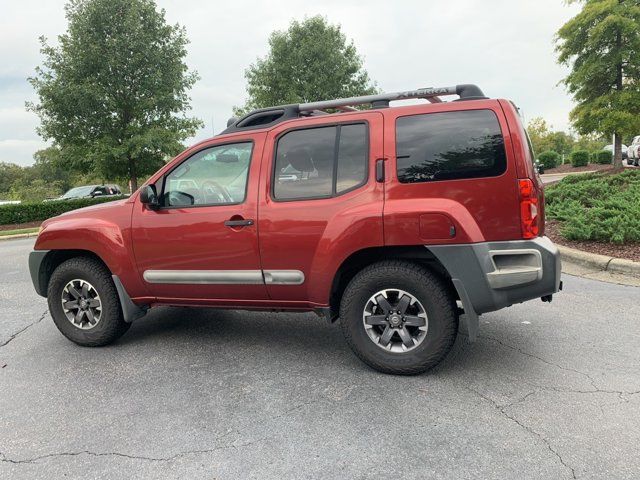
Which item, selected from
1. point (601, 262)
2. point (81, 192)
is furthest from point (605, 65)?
point (81, 192)

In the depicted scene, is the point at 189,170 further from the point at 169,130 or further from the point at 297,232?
the point at 169,130

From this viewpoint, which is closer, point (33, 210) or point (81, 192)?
point (33, 210)

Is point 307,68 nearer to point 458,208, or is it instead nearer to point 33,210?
point 33,210

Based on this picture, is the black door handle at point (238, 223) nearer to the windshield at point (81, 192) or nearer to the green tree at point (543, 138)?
the windshield at point (81, 192)

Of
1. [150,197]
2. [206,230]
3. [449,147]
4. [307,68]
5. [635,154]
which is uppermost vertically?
[307,68]

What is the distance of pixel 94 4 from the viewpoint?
19.5m

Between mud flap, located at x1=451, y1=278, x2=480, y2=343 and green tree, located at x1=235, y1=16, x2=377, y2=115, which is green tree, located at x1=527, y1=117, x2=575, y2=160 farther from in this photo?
mud flap, located at x1=451, y1=278, x2=480, y2=343

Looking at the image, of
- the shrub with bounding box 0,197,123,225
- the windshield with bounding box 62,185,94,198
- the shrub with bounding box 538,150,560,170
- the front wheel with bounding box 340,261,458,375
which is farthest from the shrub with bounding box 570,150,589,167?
the front wheel with bounding box 340,261,458,375

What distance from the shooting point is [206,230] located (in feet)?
12.8

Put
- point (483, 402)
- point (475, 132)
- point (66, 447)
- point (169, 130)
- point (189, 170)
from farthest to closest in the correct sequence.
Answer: point (169, 130), point (189, 170), point (475, 132), point (483, 402), point (66, 447)

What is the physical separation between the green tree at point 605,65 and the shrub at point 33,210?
19.4 meters

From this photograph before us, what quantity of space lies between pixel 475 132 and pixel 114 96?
19.9m

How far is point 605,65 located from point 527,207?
15.7 metres

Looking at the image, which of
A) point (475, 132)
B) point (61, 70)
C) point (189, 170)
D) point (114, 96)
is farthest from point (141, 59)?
point (475, 132)
